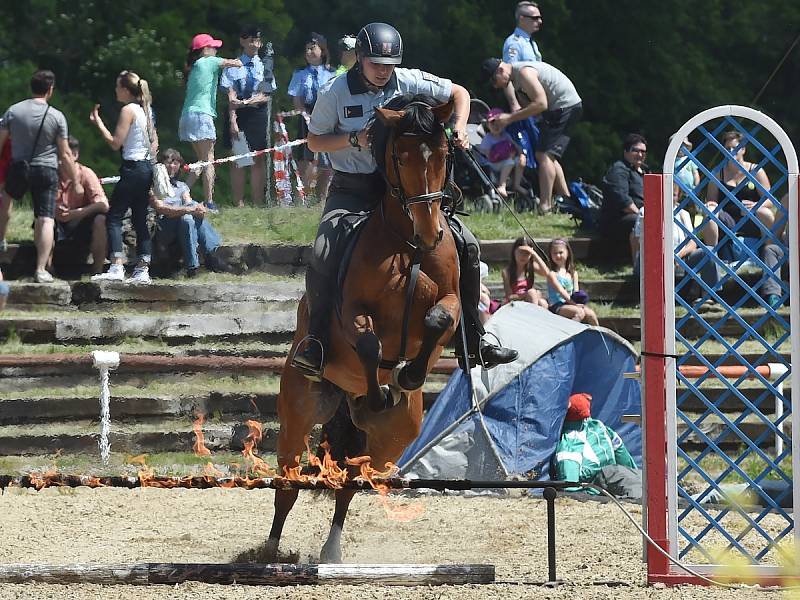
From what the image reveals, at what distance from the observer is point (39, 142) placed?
12.6m

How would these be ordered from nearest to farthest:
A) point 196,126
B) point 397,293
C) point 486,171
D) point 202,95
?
1. point 397,293
2. point 202,95
3. point 196,126
4. point 486,171

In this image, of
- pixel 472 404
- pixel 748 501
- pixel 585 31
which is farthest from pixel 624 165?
pixel 585 31

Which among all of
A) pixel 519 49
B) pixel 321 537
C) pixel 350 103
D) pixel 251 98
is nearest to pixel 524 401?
pixel 321 537

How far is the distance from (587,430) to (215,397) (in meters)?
3.46

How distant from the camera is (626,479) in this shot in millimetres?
9844

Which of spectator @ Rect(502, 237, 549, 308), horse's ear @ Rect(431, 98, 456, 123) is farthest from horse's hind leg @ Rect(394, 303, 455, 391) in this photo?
spectator @ Rect(502, 237, 549, 308)

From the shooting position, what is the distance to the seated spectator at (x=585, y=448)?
977 centimetres

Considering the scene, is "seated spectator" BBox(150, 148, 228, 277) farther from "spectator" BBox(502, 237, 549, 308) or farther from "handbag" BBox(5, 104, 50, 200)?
"spectator" BBox(502, 237, 549, 308)

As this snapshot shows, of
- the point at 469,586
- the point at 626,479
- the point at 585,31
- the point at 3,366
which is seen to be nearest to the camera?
the point at 469,586

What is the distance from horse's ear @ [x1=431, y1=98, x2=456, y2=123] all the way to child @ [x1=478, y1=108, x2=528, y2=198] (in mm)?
8159

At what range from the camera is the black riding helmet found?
7328 millimetres

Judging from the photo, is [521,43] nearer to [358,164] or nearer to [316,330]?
[358,164]

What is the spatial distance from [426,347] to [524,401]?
3.58 metres

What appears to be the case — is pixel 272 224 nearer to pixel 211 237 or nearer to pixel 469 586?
pixel 211 237
